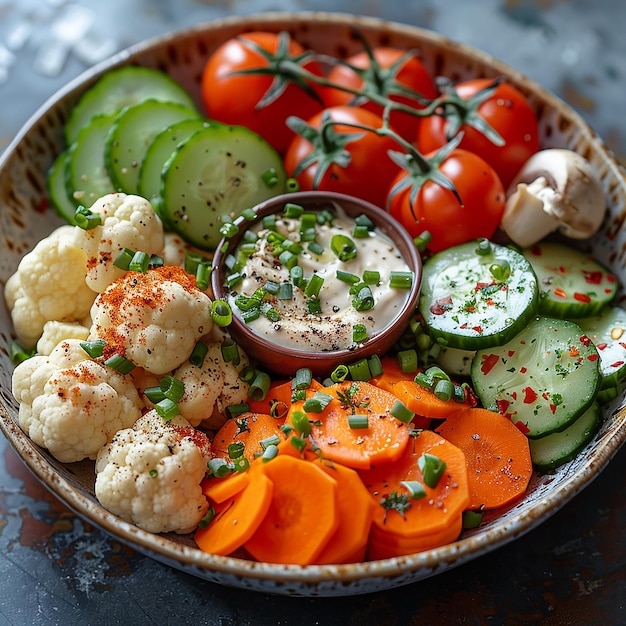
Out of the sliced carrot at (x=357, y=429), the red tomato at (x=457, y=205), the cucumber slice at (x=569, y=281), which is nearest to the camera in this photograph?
the sliced carrot at (x=357, y=429)

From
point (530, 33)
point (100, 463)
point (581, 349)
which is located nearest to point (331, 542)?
point (100, 463)

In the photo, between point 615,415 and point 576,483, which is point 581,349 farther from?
point 576,483

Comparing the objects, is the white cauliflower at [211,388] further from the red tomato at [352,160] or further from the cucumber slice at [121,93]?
the cucumber slice at [121,93]

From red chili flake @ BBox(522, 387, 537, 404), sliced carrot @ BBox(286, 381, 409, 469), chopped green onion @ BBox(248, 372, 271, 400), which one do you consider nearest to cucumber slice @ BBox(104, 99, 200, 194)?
chopped green onion @ BBox(248, 372, 271, 400)

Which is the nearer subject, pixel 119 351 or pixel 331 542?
pixel 331 542

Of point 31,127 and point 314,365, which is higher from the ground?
point 31,127

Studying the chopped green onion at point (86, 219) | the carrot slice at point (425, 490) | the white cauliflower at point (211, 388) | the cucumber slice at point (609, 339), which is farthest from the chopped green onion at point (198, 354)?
the cucumber slice at point (609, 339)
